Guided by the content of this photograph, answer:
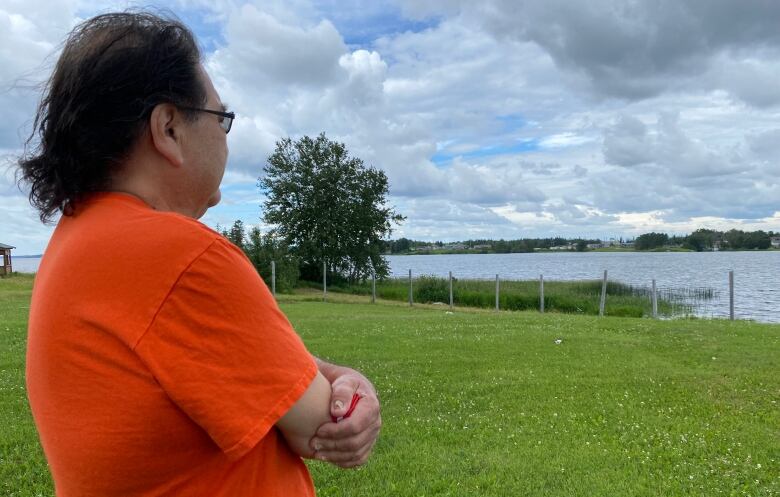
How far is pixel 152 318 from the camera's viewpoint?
1.18 metres

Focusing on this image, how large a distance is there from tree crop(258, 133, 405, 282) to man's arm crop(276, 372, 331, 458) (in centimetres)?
4087

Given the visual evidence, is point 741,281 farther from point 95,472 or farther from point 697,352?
point 95,472

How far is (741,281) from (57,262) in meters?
46.0

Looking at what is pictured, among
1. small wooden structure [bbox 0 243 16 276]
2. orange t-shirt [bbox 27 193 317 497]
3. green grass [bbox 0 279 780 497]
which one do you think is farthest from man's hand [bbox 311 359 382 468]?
small wooden structure [bbox 0 243 16 276]

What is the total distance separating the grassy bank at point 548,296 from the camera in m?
26.5

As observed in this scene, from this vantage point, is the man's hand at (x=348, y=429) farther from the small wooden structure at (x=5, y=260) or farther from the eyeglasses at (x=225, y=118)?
the small wooden structure at (x=5, y=260)

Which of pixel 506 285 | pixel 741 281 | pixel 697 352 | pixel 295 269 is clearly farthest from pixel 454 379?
pixel 741 281

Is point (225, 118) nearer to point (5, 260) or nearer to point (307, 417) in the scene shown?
point (307, 417)

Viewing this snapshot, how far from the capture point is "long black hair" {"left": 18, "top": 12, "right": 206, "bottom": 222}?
135 cm

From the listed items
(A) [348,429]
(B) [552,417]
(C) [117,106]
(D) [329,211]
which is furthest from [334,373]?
(D) [329,211]

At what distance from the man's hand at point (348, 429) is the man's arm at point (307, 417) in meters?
0.02

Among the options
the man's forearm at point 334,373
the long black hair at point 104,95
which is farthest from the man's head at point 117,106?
the man's forearm at point 334,373

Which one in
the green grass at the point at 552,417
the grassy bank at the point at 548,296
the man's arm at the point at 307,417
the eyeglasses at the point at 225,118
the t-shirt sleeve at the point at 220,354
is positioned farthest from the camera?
the grassy bank at the point at 548,296

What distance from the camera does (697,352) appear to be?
11094mm
